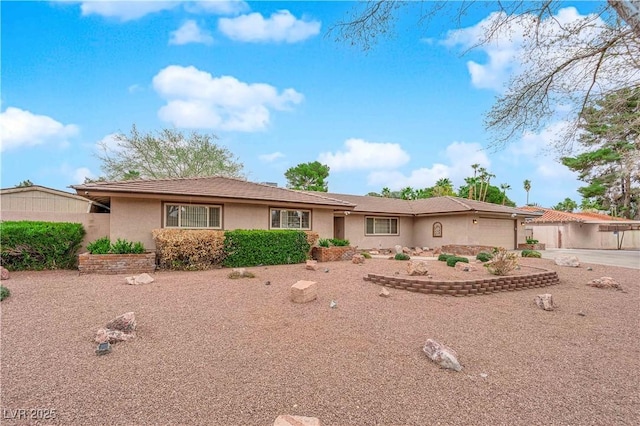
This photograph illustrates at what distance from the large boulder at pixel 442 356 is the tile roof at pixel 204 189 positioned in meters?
9.69

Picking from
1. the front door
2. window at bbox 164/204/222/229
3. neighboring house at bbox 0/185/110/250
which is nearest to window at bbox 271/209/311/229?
window at bbox 164/204/222/229

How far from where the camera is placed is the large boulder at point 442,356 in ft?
12.6

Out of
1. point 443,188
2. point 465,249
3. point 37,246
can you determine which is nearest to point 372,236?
point 465,249

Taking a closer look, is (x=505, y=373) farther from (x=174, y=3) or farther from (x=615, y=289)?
(x=174, y=3)

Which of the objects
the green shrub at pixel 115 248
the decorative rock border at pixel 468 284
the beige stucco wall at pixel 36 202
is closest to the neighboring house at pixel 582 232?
the decorative rock border at pixel 468 284

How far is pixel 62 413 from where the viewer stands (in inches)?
110

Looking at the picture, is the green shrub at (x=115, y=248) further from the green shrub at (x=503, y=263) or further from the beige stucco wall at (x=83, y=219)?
the green shrub at (x=503, y=263)

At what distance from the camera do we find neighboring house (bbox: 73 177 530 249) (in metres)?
11.2

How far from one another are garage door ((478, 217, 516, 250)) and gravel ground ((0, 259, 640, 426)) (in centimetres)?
1277

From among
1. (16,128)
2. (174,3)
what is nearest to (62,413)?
(174,3)

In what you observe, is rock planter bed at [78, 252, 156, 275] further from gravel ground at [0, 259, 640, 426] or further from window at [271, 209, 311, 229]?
window at [271, 209, 311, 229]

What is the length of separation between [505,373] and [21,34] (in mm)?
13301

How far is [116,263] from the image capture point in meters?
9.74

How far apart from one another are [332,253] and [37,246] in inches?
412
